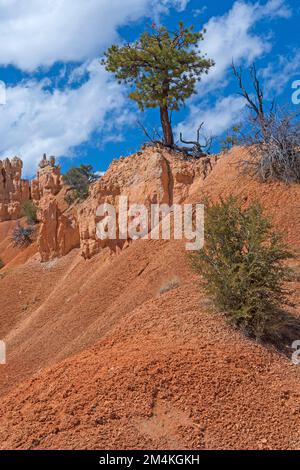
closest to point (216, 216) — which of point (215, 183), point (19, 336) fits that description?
point (215, 183)

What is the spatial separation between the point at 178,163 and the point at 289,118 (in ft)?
16.9

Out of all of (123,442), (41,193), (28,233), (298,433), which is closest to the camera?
(123,442)

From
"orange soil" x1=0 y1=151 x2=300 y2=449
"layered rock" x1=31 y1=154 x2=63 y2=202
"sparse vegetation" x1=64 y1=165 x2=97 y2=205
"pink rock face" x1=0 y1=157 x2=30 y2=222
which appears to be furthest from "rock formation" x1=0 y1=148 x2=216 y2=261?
"pink rock face" x1=0 y1=157 x2=30 y2=222

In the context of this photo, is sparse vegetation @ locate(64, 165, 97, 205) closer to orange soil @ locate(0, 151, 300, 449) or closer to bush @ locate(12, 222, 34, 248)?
bush @ locate(12, 222, 34, 248)

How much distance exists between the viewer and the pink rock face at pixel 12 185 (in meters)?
63.0

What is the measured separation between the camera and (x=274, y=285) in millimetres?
7812

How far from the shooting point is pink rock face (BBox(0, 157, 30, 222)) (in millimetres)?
62969

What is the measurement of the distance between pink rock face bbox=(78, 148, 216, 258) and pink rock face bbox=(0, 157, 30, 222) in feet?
136

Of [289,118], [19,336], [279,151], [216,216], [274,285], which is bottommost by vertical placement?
[19,336]

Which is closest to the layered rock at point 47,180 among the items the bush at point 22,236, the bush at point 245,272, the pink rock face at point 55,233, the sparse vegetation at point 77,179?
the sparse vegetation at point 77,179

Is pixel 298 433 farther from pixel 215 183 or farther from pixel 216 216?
pixel 215 183

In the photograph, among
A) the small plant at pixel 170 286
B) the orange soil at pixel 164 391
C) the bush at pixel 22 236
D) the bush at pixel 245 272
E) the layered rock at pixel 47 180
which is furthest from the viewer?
the layered rock at pixel 47 180

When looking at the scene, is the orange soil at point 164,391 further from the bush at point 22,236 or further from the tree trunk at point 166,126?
the bush at point 22,236

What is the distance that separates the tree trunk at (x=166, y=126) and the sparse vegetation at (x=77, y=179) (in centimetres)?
2449
